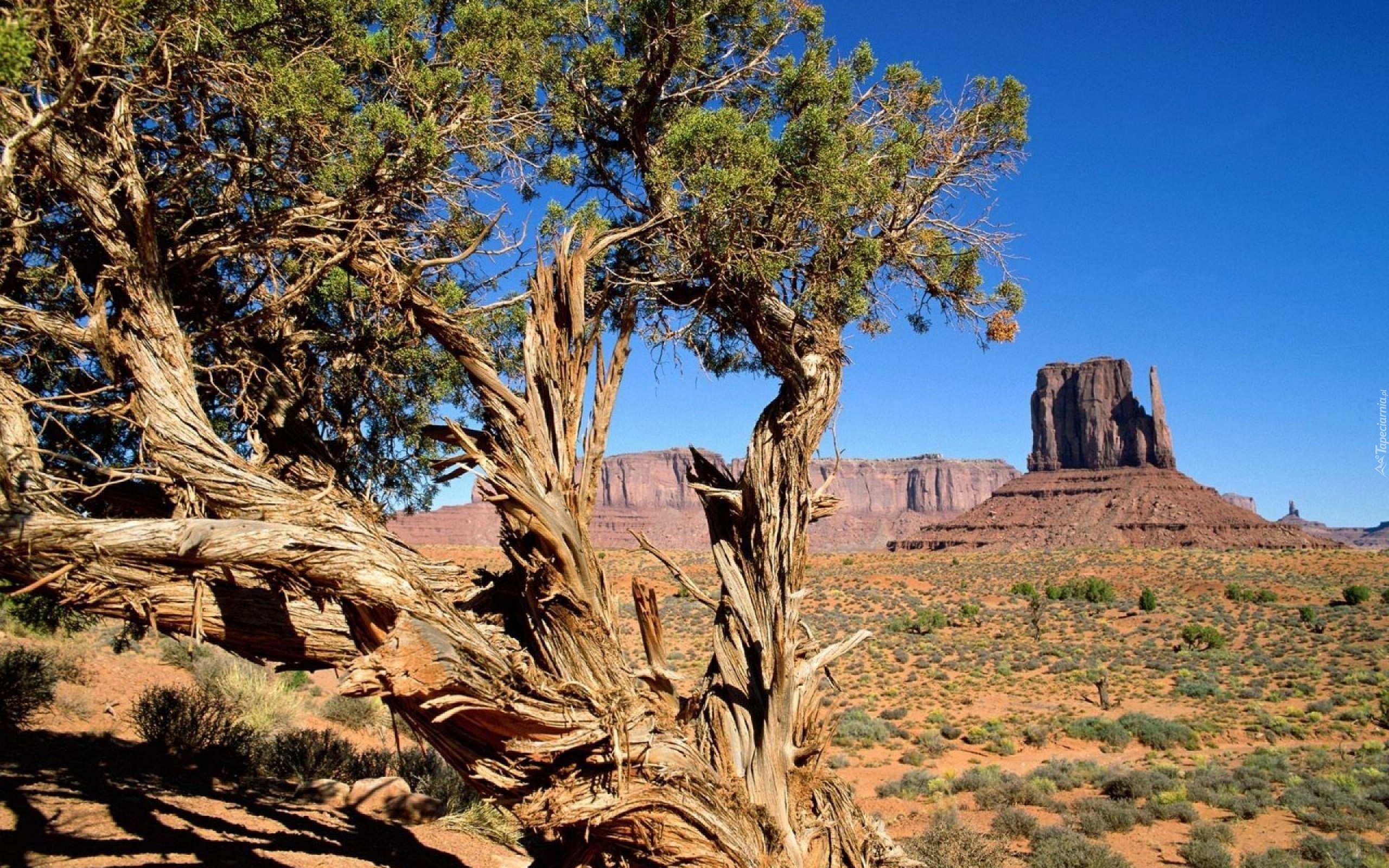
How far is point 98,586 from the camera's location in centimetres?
326

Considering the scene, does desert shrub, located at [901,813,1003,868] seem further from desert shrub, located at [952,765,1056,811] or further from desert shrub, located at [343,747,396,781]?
desert shrub, located at [343,747,396,781]

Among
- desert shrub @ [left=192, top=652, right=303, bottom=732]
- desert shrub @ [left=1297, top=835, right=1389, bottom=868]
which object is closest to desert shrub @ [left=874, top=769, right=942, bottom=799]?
desert shrub @ [left=1297, top=835, right=1389, bottom=868]

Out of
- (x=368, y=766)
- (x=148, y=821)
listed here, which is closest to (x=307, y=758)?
(x=368, y=766)

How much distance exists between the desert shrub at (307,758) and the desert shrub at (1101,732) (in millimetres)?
16807

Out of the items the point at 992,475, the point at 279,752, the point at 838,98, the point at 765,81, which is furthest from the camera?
the point at 992,475

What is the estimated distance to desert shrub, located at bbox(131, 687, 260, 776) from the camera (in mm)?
8461

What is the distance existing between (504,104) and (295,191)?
1632 mm

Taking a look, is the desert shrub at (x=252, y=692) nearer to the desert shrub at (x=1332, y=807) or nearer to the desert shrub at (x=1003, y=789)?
the desert shrub at (x=1003, y=789)

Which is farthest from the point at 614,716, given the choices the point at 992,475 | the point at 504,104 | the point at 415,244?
the point at 992,475

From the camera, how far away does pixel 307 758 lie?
9.30 metres

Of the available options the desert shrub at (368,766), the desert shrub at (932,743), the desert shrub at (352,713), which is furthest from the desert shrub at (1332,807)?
the desert shrub at (352,713)

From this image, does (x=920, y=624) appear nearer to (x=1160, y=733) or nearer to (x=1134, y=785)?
(x=1160, y=733)

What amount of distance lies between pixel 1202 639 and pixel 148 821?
35023mm

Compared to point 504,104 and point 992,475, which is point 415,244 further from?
point 992,475
